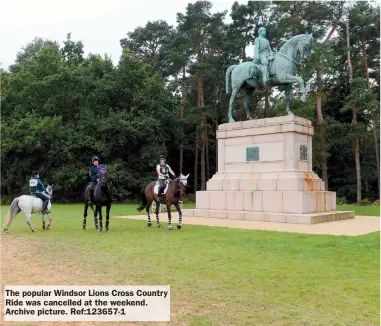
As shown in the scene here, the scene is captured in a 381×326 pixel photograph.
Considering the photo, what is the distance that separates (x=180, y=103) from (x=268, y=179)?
76.0ft

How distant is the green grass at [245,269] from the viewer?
446 centimetres

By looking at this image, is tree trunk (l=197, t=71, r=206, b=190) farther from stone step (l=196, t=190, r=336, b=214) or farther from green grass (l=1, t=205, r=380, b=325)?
green grass (l=1, t=205, r=380, b=325)

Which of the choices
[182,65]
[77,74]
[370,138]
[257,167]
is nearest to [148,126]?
[77,74]

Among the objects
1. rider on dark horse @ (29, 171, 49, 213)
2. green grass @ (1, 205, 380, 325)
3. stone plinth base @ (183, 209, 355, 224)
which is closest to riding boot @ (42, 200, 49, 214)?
rider on dark horse @ (29, 171, 49, 213)

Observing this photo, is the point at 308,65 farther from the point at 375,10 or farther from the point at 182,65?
the point at 182,65

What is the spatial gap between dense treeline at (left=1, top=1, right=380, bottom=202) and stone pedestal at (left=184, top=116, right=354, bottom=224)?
521 inches

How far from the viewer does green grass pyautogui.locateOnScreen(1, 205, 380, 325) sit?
14.6ft

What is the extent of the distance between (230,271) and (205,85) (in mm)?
32989

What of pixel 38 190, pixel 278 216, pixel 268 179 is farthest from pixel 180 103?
pixel 38 190

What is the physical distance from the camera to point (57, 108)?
1235 inches

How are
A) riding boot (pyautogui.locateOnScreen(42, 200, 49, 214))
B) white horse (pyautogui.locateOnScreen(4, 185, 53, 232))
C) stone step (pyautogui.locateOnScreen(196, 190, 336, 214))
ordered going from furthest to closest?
stone step (pyautogui.locateOnScreen(196, 190, 336, 214))
riding boot (pyautogui.locateOnScreen(42, 200, 49, 214))
white horse (pyautogui.locateOnScreen(4, 185, 53, 232))

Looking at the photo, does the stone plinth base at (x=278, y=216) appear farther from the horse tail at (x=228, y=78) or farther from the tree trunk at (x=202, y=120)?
the tree trunk at (x=202, y=120)

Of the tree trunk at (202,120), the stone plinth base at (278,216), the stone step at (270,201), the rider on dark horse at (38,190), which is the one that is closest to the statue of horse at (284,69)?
the stone step at (270,201)

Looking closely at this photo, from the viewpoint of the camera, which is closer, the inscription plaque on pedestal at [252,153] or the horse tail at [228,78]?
the inscription plaque on pedestal at [252,153]
